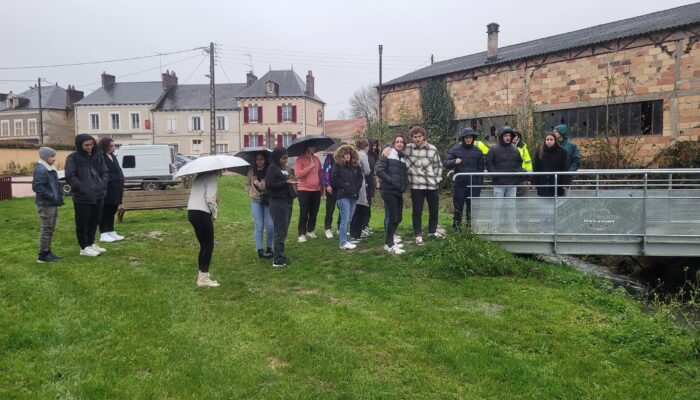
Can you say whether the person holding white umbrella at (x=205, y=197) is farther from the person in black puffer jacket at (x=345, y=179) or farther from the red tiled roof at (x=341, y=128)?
the red tiled roof at (x=341, y=128)

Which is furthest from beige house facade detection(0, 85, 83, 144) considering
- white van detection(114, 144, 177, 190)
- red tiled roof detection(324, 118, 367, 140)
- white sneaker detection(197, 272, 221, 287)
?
white sneaker detection(197, 272, 221, 287)

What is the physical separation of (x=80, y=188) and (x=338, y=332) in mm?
5194

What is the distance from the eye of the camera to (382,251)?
27.6 feet

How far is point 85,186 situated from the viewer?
7.91 meters

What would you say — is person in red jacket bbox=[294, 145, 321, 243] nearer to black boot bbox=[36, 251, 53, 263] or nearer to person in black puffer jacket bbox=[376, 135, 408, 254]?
person in black puffer jacket bbox=[376, 135, 408, 254]

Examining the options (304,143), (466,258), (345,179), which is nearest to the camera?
(466,258)

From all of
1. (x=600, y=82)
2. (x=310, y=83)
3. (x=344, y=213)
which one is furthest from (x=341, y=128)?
(x=344, y=213)

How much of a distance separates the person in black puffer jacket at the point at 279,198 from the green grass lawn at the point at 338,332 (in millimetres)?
330

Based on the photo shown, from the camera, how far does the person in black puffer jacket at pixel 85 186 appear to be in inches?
309

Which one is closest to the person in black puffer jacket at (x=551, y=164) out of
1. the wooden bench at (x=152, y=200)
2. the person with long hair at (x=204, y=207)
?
the person with long hair at (x=204, y=207)

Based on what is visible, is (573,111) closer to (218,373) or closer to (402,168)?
(402,168)

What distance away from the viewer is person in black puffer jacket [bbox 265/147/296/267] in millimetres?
7477

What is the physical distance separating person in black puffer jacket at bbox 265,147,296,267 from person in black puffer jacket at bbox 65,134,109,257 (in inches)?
111

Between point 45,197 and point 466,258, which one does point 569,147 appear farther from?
point 45,197
